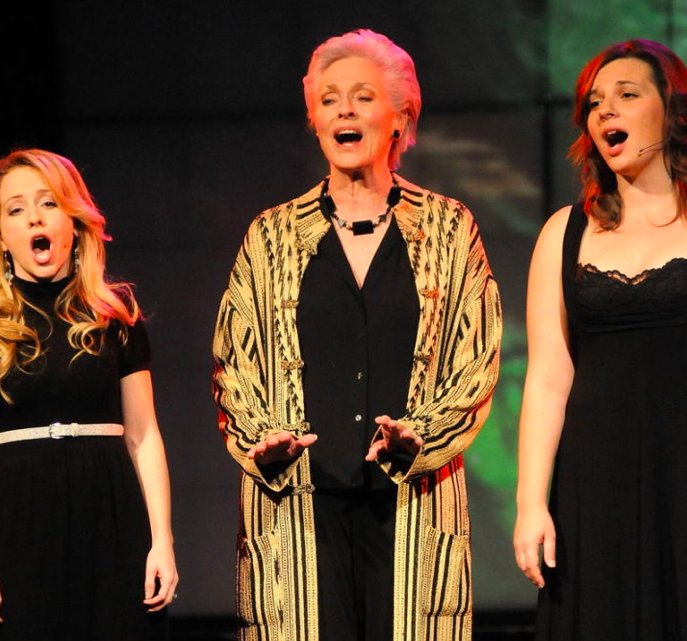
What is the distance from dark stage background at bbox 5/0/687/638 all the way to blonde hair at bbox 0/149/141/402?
1781 millimetres

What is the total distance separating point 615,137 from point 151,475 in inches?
54.5

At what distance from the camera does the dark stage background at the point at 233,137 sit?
516 centimetres

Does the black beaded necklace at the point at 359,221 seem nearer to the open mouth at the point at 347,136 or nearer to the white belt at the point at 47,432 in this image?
the open mouth at the point at 347,136

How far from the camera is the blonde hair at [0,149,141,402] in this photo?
330cm

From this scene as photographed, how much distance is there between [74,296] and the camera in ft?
11.2

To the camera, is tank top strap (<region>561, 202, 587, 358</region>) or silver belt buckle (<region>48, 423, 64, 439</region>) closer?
tank top strap (<region>561, 202, 587, 358</region>)

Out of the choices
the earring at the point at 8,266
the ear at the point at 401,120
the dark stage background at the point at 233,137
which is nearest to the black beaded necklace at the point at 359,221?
the ear at the point at 401,120

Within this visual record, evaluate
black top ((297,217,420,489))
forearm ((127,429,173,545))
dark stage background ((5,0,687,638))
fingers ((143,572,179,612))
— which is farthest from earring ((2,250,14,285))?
dark stage background ((5,0,687,638))

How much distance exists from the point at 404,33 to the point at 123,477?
247cm

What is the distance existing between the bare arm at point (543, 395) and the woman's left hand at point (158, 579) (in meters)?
0.83

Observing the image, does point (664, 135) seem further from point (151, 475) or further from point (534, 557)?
point (151, 475)

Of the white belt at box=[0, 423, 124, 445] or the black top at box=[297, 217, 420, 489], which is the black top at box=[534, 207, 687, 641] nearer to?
the black top at box=[297, 217, 420, 489]

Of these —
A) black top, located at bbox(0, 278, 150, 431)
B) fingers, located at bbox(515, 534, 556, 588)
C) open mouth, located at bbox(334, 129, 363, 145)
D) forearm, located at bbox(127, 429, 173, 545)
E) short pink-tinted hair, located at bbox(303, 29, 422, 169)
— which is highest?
short pink-tinted hair, located at bbox(303, 29, 422, 169)

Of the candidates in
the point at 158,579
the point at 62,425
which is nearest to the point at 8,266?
the point at 62,425
